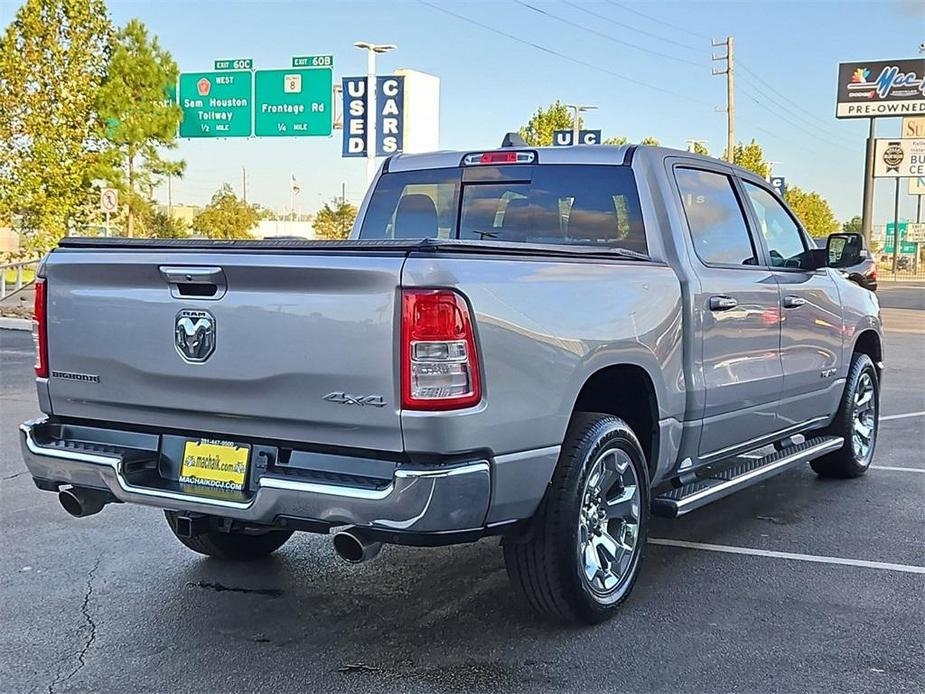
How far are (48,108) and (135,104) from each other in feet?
7.89

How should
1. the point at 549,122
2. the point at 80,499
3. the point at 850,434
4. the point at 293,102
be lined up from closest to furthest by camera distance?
the point at 80,499 → the point at 850,434 → the point at 293,102 → the point at 549,122

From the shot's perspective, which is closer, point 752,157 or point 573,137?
point 573,137

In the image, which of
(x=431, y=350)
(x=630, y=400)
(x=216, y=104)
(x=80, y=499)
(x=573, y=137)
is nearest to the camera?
(x=431, y=350)

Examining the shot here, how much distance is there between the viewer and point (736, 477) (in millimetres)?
5156

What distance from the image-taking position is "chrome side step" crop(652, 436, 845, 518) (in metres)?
4.55

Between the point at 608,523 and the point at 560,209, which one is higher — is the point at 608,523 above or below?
below

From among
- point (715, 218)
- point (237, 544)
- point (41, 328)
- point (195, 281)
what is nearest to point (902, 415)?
point (715, 218)

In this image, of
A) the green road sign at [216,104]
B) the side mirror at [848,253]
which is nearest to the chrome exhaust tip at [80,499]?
the side mirror at [848,253]

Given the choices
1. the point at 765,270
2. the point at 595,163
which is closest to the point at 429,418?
the point at 595,163

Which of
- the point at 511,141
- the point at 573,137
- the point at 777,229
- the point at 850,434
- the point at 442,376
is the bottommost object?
the point at 850,434

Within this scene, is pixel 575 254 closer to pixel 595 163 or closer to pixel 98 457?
pixel 595 163

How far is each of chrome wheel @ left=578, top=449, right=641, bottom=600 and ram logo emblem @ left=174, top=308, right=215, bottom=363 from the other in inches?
60.9

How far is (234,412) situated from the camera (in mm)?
3576

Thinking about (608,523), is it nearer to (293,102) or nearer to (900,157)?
(293,102)
